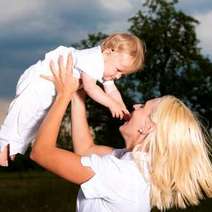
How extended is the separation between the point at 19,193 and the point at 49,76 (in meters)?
13.1

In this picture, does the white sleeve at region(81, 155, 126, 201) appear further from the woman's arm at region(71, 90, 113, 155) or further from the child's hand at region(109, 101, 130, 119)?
the woman's arm at region(71, 90, 113, 155)

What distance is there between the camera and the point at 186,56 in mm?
32906

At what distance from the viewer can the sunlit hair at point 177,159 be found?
Result: 124 inches

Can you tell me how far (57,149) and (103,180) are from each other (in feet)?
0.88

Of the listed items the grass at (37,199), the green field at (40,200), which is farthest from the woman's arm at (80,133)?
the grass at (37,199)

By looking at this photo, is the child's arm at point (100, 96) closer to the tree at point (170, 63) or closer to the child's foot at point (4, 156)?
the child's foot at point (4, 156)

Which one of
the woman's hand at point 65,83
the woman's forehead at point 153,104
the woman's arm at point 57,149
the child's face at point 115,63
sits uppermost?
the child's face at point 115,63

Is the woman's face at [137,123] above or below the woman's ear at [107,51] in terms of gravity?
below

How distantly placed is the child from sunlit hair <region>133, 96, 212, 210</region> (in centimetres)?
71

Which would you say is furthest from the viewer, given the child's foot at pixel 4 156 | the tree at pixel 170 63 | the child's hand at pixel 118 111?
the tree at pixel 170 63

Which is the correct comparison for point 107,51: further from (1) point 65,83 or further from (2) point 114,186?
(2) point 114,186

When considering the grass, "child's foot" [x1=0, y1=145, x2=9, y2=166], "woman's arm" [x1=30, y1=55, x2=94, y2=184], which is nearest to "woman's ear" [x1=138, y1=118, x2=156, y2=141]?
"woman's arm" [x1=30, y1=55, x2=94, y2=184]

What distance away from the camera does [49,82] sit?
4023mm

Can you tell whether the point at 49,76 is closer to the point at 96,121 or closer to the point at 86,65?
the point at 86,65
